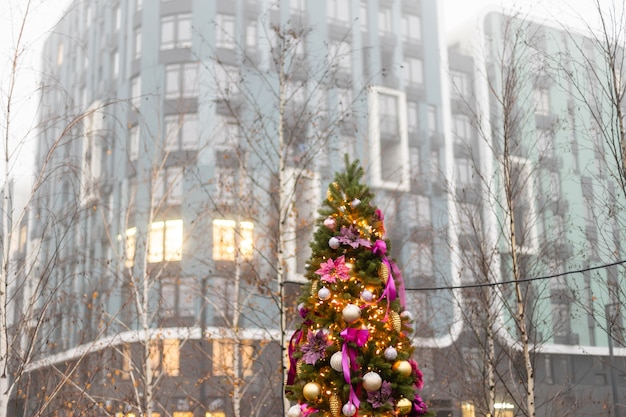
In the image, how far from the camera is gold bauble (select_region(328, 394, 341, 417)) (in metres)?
8.11

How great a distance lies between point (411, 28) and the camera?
37.6 m

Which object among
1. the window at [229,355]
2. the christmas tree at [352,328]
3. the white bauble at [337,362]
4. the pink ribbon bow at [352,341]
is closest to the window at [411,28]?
the window at [229,355]

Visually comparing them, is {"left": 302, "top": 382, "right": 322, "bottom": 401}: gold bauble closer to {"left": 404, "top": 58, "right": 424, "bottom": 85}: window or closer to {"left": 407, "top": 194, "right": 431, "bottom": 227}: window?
{"left": 407, "top": 194, "right": 431, "bottom": 227}: window

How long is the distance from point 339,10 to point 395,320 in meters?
28.9

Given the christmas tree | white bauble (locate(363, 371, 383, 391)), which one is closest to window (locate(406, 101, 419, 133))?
the christmas tree

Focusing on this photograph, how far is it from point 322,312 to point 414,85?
29769 millimetres

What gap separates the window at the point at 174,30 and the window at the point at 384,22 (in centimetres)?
924

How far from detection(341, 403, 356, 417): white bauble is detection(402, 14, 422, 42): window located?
31.1 meters

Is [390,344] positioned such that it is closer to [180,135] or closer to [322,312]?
[322,312]

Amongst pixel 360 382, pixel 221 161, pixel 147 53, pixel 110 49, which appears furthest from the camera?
pixel 110 49

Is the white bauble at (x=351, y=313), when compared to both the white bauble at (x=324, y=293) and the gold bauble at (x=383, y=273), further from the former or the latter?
the gold bauble at (x=383, y=273)

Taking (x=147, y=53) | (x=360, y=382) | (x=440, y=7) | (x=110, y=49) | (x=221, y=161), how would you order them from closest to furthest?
(x=360, y=382)
(x=221, y=161)
(x=147, y=53)
(x=110, y=49)
(x=440, y=7)

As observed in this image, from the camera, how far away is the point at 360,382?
812 cm

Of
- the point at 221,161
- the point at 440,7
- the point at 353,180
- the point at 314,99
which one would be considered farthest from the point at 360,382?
the point at 440,7
